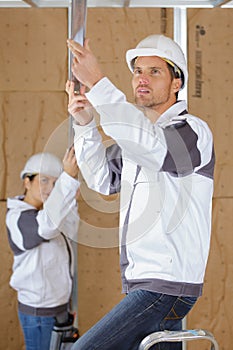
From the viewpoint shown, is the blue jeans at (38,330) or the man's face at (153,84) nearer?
the man's face at (153,84)

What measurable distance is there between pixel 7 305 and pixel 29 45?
154cm

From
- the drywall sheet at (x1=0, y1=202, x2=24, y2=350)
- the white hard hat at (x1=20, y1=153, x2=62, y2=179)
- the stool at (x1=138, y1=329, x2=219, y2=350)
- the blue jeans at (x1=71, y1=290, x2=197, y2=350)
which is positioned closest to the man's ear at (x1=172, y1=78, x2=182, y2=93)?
the blue jeans at (x1=71, y1=290, x2=197, y2=350)

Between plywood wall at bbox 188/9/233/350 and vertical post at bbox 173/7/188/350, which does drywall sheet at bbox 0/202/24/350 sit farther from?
vertical post at bbox 173/7/188/350

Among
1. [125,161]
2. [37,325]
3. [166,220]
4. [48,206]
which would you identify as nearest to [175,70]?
[125,161]

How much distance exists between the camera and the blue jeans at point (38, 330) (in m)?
3.30

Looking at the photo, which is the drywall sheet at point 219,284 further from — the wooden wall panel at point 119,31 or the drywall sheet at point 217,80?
the wooden wall panel at point 119,31

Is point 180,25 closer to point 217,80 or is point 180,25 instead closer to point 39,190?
point 217,80

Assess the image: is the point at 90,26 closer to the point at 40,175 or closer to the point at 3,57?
the point at 3,57

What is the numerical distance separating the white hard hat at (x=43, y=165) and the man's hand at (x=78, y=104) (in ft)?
4.41

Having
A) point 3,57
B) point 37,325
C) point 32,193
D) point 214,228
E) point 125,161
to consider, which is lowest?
point 37,325

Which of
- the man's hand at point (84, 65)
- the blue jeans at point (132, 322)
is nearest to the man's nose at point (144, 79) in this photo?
the man's hand at point (84, 65)

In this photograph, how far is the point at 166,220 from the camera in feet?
6.84

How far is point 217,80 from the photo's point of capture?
13.0 feet

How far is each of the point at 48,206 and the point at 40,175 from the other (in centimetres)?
29
